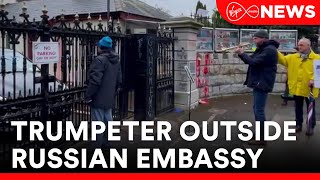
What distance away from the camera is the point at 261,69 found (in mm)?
5664

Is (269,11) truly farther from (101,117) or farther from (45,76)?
(45,76)

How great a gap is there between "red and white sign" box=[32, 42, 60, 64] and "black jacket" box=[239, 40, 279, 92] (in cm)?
288

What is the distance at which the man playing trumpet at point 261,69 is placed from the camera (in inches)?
218

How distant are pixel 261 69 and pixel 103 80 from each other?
2.53 meters

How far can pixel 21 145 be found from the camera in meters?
4.78

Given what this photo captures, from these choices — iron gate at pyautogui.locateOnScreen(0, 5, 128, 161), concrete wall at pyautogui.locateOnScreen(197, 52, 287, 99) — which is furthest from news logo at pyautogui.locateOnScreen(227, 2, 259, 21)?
iron gate at pyautogui.locateOnScreen(0, 5, 128, 161)

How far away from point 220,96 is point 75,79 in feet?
20.8

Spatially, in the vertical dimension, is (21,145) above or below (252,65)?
below

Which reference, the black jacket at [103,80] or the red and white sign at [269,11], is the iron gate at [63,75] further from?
the red and white sign at [269,11]

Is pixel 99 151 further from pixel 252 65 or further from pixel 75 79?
pixel 252 65

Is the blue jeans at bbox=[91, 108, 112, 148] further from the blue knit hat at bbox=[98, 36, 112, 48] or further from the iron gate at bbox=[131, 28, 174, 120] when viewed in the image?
the iron gate at bbox=[131, 28, 174, 120]

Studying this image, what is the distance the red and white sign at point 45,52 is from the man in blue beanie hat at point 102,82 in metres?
0.56

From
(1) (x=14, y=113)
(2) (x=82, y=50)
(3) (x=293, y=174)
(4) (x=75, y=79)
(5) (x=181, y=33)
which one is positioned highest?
(5) (x=181, y=33)

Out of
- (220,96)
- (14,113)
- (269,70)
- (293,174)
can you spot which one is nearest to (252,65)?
(269,70)
